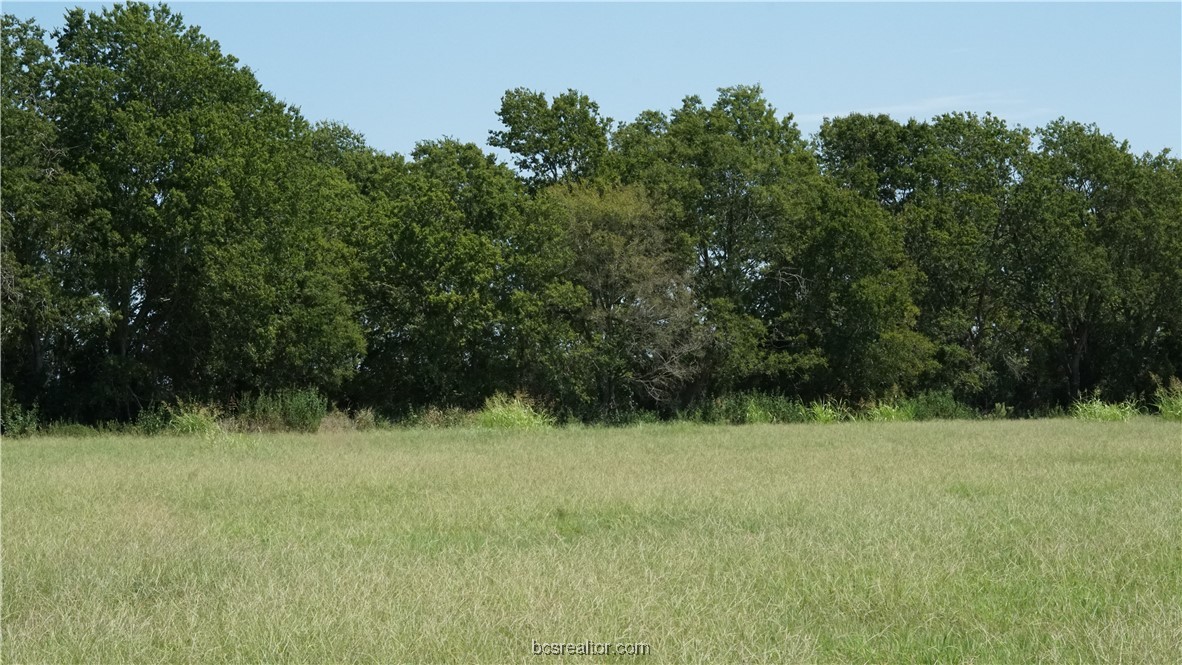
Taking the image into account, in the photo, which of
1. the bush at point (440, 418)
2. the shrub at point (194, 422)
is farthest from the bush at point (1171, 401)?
the shrub at point (194, 422)

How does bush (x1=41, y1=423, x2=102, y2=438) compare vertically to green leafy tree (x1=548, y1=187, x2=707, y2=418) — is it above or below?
below

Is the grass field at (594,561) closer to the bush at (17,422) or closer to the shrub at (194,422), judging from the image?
the shrub at (194,422)

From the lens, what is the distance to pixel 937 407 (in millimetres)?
37281

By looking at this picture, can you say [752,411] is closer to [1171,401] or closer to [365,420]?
[365,420]

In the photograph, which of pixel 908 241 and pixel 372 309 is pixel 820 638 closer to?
pixel 372 309

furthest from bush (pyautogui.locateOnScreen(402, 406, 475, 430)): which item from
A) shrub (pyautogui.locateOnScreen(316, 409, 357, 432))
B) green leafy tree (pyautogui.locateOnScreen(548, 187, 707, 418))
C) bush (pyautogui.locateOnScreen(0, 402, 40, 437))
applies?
bush (pyautogui.locateOnScreen(0, 402, 40, 437))

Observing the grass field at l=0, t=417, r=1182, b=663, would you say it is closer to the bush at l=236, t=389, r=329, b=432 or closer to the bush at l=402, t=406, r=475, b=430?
the bush at l=236, t=389, r=329, b=432

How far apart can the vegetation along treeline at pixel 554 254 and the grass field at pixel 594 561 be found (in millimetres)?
12353

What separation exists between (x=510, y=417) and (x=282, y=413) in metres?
6.06

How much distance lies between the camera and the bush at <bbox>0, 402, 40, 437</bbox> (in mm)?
27466

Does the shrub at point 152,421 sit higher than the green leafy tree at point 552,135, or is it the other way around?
the green leafy tree at point 552,135

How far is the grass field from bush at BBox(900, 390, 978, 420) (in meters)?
19.1

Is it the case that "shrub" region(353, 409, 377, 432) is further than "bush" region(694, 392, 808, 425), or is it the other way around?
"bush" region(694, 392, 808, 425)

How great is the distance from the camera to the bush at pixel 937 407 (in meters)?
36.6
